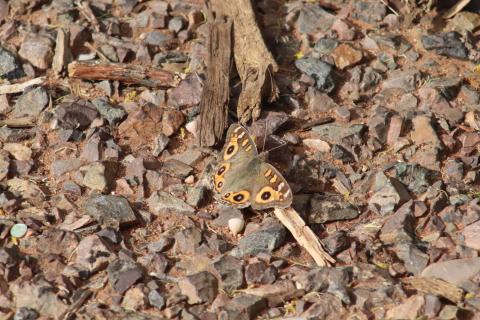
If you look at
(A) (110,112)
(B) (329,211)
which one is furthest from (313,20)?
(B) (329,211)

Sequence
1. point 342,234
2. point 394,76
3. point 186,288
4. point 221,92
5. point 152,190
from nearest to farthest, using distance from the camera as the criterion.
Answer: point 186,288, point 342,234, point 152,190, point 221,92, point 394,76

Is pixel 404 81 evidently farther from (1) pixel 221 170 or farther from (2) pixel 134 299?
(2) pixel 134 299

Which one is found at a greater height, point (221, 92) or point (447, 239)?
point (221, 92)

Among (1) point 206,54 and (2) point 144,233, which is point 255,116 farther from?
(2) point 144,233

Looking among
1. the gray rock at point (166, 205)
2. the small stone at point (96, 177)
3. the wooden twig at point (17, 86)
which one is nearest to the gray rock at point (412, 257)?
the gray rock at point (166, 205)

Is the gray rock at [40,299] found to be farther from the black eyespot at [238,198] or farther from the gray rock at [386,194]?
the gray rock at [386,194]

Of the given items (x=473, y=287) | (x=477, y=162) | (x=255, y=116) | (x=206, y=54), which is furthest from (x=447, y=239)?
(x=206, y=54)
